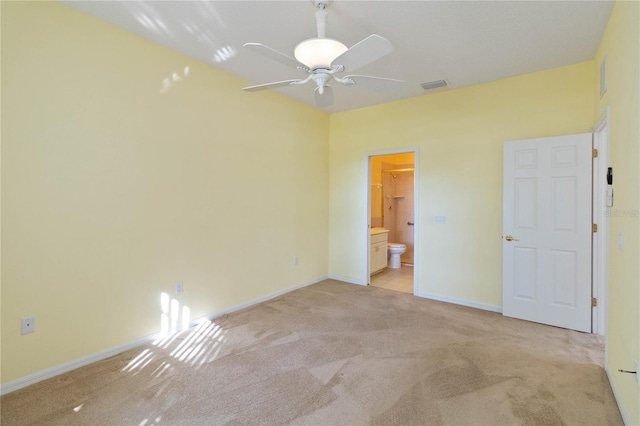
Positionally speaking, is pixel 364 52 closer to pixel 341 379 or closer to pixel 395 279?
pixel 341 379

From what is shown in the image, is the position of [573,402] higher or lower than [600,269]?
lower

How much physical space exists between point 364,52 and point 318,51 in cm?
34

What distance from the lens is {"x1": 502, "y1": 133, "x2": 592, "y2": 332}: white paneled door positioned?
302cm

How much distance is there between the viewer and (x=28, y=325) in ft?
7.00

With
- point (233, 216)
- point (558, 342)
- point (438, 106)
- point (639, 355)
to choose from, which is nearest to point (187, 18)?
point (233, 216)

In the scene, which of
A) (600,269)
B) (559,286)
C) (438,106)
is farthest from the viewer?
(438,106)

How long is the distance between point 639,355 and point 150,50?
410 cm

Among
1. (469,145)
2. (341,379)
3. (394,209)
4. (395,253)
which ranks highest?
(469,145)

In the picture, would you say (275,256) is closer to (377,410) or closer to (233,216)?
(233,216)

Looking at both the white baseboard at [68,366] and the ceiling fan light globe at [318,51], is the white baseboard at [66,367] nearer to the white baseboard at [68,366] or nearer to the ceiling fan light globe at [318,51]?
the white baseboard at [68,366]

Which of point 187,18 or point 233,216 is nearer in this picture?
point 187,18

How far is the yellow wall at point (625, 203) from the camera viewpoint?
1.66 meters

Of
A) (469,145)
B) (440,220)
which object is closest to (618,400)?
(440,220)

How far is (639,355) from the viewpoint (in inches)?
61.7
